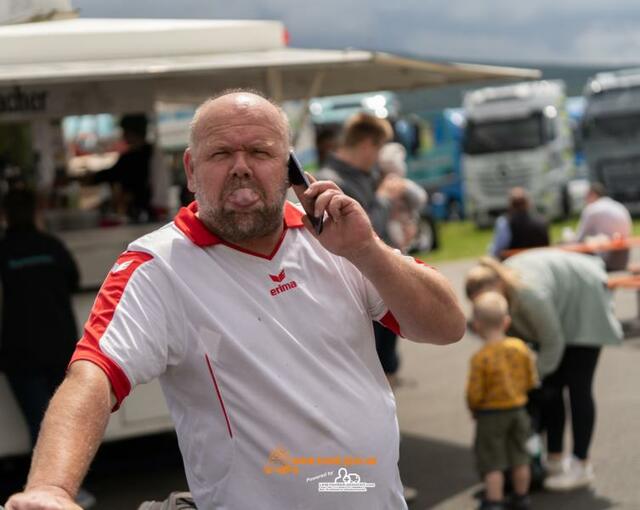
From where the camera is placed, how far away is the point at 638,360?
10.5m

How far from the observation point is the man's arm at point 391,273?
2.47 m

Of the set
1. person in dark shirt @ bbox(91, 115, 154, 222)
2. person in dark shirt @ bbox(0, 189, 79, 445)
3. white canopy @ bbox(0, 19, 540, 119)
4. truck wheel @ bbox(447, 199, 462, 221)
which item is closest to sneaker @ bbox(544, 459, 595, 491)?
white canopy @ bbox(0, 19, 540, 119)

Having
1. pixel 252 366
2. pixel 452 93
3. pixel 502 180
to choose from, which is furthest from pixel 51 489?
pixel 452 93

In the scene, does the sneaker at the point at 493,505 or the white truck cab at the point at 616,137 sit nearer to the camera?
the sneaker at the point at 493,505

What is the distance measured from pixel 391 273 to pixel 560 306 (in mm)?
4251

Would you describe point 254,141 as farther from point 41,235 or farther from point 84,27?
point 84,27

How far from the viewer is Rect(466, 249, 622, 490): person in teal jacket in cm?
630

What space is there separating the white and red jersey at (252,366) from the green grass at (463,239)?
58.8ft

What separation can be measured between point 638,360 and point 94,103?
5.23m

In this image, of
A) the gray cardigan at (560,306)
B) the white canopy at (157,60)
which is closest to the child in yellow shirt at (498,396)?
the gray cardigan at (560,306)

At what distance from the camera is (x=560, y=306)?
659cm

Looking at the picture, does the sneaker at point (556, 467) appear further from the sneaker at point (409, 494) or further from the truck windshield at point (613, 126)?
the truck windshield at point (613, 126)

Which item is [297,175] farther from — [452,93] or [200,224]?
[452,93]

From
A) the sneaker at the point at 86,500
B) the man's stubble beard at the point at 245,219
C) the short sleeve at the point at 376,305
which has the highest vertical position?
the man's stubble beard at the point at 245,219
